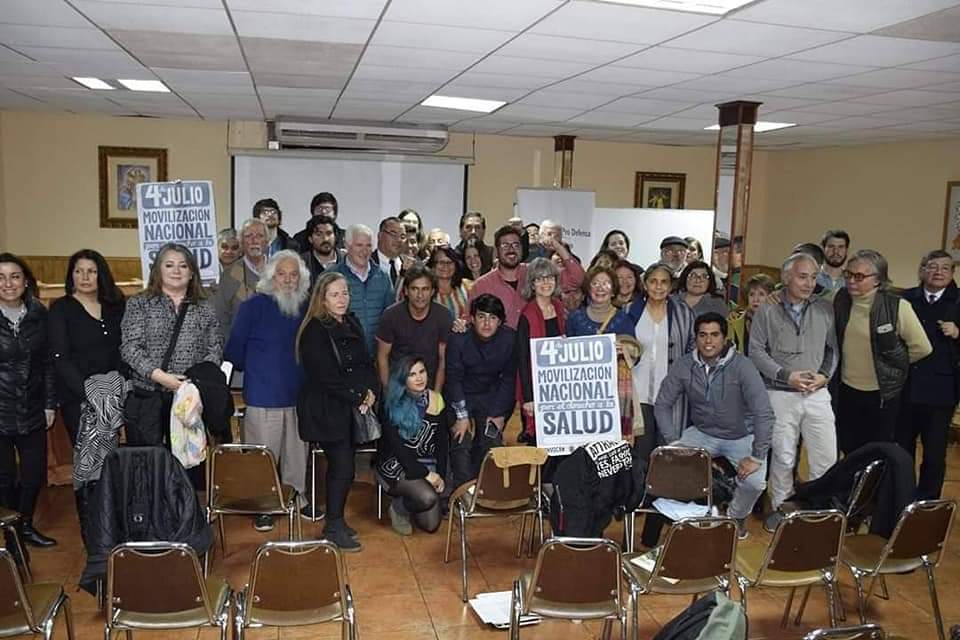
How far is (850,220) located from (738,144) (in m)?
4.77

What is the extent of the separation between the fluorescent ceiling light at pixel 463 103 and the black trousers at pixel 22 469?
4258 mm

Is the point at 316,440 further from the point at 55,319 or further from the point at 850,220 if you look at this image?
the point at 850,220

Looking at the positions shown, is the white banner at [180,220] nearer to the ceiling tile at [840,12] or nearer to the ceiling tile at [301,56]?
the ceiling tile at [301,56]

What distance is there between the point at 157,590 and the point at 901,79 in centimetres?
526

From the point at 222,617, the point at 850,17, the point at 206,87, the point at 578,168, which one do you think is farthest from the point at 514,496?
the point at 578,168

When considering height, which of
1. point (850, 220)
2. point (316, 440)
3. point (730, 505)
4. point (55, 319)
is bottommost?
point (730, 505)

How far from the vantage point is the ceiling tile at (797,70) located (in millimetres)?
4852

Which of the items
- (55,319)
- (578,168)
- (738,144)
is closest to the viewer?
(55,319)

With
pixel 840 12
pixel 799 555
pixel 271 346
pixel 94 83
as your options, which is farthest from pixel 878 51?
pixel 94 83

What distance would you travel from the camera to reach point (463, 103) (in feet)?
24.3

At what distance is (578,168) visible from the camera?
1134 cm

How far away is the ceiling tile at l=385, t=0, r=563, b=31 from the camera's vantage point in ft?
12.1

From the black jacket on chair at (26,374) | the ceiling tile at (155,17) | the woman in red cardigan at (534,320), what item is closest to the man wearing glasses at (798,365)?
the woman in red cardigan at (534,320)

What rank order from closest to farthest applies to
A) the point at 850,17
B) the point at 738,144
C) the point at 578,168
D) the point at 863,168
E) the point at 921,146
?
1. the point at 850,17
2. the point at 738,144
3. the point at 921,146
4. the point at 863,168
5. the point at 578,168
